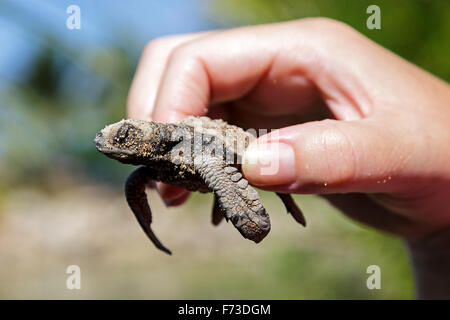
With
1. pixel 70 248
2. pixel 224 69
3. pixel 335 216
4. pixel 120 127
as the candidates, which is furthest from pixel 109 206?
pixel 120 127

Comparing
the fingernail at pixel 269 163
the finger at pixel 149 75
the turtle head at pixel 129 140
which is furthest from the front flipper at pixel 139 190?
the finger at pixel 149 75

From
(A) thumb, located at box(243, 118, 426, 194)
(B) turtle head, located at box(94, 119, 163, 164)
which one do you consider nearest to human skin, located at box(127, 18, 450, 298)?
(A) thumb, located at box(243, 118, 426, 194)

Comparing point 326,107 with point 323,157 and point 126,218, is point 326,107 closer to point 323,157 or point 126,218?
point 323,157

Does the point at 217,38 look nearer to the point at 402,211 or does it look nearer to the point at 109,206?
the point at 402,211

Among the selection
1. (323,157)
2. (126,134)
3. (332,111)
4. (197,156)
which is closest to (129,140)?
(126,134)

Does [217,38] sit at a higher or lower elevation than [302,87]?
higher

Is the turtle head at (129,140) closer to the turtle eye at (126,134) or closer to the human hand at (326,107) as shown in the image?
the turtle eye at (126,134)

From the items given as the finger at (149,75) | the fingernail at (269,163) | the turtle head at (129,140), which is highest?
the finger at (149,75)
